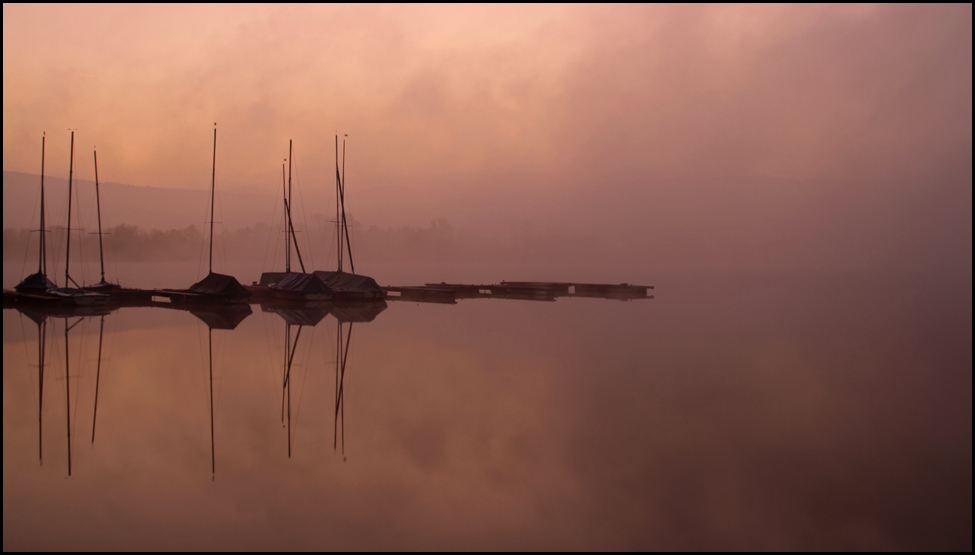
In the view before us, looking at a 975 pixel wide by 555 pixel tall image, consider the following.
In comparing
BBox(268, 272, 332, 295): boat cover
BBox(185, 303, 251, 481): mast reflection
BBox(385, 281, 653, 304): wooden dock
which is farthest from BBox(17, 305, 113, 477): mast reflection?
BBox(385, 281, 653, 304): wooden dock

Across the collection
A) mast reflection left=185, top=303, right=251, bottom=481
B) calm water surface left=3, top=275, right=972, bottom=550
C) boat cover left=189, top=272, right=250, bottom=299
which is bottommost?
calm water surface left=3, top=275, right=972, bottom=550

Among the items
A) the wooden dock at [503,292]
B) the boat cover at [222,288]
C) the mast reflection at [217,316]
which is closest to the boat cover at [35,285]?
the mast reflection at [217,316]

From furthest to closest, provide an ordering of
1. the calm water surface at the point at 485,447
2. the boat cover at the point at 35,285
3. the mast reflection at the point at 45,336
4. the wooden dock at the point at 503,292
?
the wooden dock at the point at 503,292, the boat cover at the point at 35,285, the mast reflection at the point at 45,336, the calm water surface at the point at 485,447

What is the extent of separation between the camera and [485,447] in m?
10.4

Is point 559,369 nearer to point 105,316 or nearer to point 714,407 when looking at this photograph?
point 714,407

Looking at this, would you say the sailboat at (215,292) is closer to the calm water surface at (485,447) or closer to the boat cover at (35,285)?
the boat cover at (35,285)

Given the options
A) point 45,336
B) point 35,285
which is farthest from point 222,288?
point 45,336

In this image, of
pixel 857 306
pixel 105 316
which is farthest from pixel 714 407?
pixel 857 306

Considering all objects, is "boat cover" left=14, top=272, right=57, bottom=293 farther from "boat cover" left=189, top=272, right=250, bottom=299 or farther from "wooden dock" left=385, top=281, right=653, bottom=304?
"wooden dock" left=385, top=281, right=653, bottom=304

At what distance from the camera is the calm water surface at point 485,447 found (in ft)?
24.7

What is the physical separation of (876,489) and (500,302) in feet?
106

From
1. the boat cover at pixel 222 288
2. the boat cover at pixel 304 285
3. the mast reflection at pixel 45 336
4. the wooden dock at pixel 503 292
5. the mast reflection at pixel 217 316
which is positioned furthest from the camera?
the wooden dock at pixel 503 292

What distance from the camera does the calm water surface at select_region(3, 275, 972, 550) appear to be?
24.7 ft

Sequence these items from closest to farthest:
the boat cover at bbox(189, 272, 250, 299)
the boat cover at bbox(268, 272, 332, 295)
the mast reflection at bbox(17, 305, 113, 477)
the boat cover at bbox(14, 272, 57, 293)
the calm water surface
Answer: the calm water surface → the mast reflection at bbox(17, 305, 113, 477) → the boat cover at bbox(14, 272, 57, 293) → the boat cover at bbox(189, 272, 250, 299) → the boat cover at bbox(268, 272, 332, 295)
